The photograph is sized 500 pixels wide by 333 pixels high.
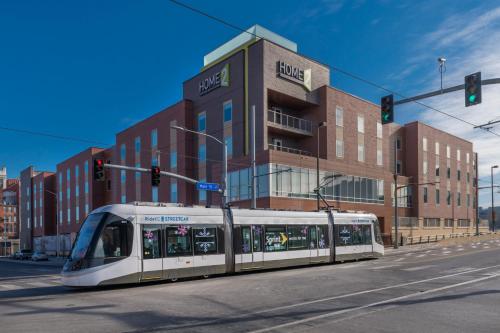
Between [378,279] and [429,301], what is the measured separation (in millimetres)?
5682

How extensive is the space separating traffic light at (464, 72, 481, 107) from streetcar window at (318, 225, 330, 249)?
1158cm

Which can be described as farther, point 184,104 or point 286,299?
point 184,104

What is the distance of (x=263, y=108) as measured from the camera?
132 ft

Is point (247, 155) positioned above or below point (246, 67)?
below

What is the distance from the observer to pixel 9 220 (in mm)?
108500

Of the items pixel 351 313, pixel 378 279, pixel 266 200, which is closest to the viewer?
pixel 351 313

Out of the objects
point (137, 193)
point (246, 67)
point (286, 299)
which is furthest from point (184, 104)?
point (286, 299)

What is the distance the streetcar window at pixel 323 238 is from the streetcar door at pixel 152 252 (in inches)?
412

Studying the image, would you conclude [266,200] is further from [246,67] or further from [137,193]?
[137,193]

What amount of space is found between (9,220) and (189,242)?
10650cm

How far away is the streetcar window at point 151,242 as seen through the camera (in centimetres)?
1653

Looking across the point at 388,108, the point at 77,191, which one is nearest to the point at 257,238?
the point at 388,108

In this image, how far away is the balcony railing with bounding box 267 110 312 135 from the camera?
42.3 meters

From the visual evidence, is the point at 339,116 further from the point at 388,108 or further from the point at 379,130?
the point at 388,108
